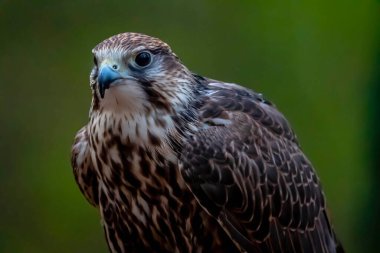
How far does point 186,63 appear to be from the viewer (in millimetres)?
3553

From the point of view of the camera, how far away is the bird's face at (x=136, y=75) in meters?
2.27

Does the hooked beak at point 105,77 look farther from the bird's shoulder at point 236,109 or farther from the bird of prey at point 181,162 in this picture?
the bird's shoulder at point 236,109

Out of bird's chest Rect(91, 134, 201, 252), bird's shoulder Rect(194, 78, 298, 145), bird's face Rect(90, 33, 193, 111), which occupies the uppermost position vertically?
bird's face Rect(90, 33, 193, 111)

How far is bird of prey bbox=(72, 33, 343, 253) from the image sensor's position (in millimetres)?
2377

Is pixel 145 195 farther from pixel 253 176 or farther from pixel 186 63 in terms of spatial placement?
pixel 186 63

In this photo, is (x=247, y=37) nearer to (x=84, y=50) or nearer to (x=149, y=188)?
(x=84, y=50)

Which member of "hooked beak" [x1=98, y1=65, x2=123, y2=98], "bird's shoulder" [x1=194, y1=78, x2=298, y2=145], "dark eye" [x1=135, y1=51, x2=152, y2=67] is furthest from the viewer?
"bird's shoulder" [x1=194, y1=78, x2=298, y2=145]

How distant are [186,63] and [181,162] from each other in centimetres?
120

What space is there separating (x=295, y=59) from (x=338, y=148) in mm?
482

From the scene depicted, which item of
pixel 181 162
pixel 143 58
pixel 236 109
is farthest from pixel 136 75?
pixel 236 109

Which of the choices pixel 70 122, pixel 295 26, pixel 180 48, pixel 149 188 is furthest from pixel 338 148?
pixel 149 188

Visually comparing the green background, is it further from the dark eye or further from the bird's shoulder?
the dark eye

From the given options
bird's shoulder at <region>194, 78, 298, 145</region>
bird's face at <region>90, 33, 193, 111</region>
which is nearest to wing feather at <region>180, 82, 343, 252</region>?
bird's shoulder at <region>194, 78, 298, 145</region>

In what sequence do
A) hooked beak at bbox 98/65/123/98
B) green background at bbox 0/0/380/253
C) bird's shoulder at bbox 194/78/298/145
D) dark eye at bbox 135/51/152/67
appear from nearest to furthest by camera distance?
1. hooked beak at bbox 98/65/123/98
2. dark eye at bbox 135/51/152/67
3. bird's shoulder at bbox 194/78/298/145
4. green background at bbox 0/0/380/253
